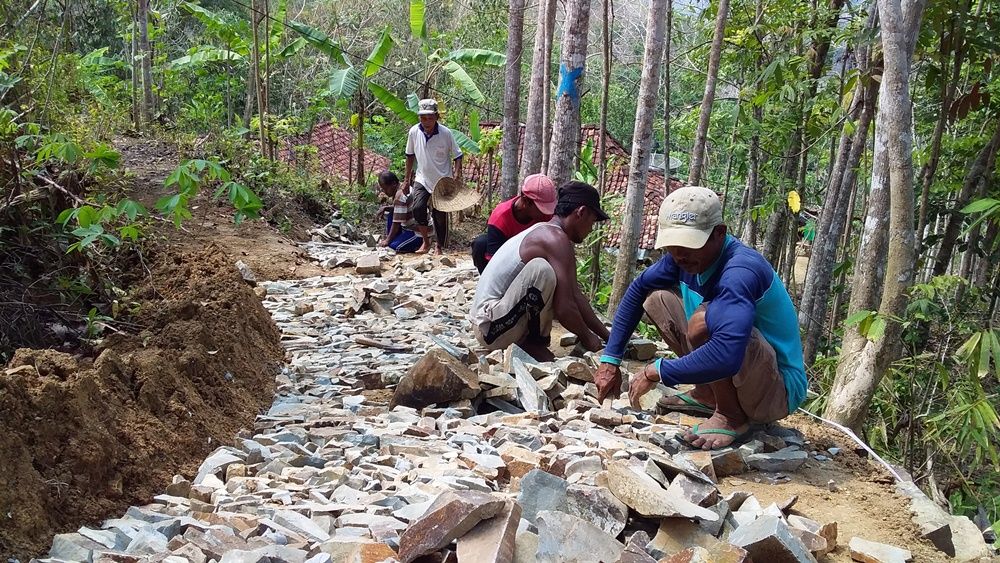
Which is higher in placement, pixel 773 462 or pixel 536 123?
pixel 536 123

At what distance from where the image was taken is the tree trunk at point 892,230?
424 cm

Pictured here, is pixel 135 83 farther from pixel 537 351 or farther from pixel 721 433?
pixel 721 433

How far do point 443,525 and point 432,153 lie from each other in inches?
281

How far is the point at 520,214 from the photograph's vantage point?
235 inches

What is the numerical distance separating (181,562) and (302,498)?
70 centimetres

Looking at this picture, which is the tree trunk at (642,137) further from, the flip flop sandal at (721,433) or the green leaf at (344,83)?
the green leaf at (344,83)

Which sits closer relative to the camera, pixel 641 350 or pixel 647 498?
pixel 647 498

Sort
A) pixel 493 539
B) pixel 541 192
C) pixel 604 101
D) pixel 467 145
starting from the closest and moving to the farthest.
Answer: pixel 493 539 < pixel 541 192 < pixel 604 101 < pixel 467 145

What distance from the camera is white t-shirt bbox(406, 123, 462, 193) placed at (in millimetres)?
9055

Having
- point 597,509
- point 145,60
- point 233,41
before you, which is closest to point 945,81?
point 597,509

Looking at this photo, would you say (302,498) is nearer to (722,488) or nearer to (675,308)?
(722,488)

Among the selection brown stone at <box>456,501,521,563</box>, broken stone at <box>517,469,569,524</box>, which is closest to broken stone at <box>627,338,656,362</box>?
broken stone at <box>517,469,569,524</box>

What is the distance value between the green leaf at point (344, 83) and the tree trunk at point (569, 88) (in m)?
5.12

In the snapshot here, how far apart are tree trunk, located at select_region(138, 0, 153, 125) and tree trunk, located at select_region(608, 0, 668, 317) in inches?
327
